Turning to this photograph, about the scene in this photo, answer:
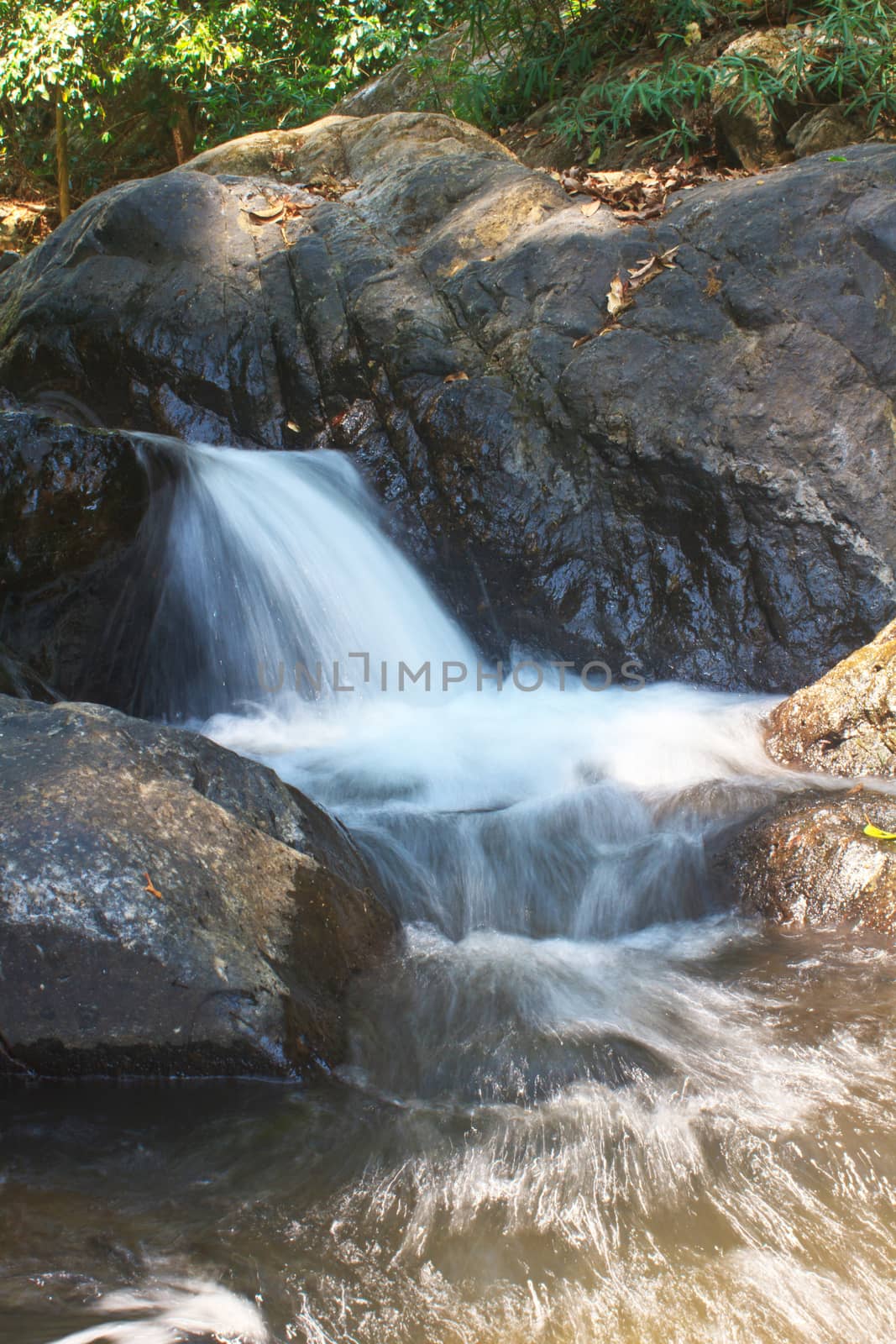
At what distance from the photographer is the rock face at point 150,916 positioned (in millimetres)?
2256

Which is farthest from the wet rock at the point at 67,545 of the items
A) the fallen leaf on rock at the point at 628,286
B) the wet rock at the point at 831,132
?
the wet rock at the point at 831,132

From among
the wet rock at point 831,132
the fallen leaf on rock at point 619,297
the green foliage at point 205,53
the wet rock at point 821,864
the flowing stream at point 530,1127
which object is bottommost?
the flowing stream at point 530,1127

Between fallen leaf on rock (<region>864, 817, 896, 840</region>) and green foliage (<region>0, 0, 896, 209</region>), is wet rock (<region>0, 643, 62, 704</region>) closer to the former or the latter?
fallen leaf on rock (<region>864, 817, 896, 840</region>)

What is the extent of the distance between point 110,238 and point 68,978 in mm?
5549

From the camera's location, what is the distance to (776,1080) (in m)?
2.28

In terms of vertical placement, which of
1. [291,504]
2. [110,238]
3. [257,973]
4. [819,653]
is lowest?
[257,973]

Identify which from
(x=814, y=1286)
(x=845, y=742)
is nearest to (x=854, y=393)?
(x=845, y=742)

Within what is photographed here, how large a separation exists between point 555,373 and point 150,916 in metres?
3.99

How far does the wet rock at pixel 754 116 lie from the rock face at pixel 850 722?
178 inches

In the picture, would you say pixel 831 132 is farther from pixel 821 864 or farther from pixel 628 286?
pixel 821 864

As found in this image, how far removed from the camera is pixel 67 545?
4.59m

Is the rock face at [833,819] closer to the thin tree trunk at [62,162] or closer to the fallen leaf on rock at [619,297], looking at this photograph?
the fallen leaf on rock at [619,297]

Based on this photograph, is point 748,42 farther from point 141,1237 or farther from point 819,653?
point 141,1237
